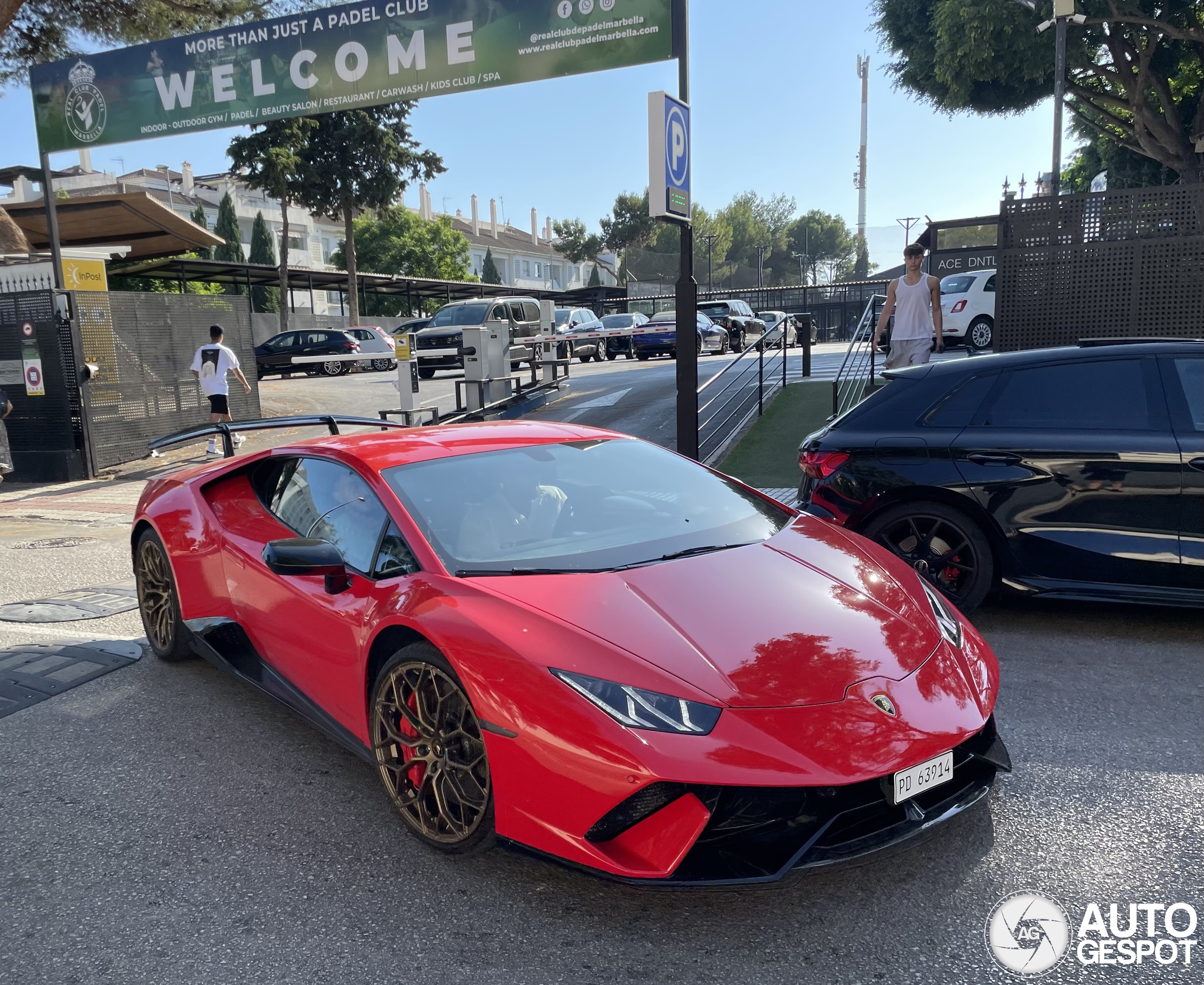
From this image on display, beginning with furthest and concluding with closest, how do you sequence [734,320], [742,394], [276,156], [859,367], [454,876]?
[276,156], [734,320], [742,394], [859,367], [454,876]

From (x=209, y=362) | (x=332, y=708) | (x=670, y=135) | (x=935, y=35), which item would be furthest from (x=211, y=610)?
(x=935, y=35)

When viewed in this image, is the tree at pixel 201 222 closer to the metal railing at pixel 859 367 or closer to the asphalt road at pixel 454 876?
the metal railing at pixel 859 367

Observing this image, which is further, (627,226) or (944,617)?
(627,226)

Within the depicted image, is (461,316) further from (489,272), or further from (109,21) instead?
(489,272)

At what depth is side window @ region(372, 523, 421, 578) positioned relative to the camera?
3219 millimetres

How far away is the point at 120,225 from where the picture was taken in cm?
1852

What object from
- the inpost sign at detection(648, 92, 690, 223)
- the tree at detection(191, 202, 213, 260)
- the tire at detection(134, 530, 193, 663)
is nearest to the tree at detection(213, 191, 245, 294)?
the tree at detection(191, 202, 213, 260)

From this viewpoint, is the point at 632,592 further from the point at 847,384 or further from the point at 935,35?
the point at 935,35

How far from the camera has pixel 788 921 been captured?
255 cm

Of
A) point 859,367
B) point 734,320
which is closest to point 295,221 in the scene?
point 734,320

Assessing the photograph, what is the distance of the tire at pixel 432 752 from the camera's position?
110 inches

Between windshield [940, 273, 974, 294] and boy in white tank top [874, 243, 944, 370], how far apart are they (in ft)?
28.4

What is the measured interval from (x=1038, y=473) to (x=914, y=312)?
14.8 ft

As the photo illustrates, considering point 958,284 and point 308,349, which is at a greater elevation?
point 958,284
